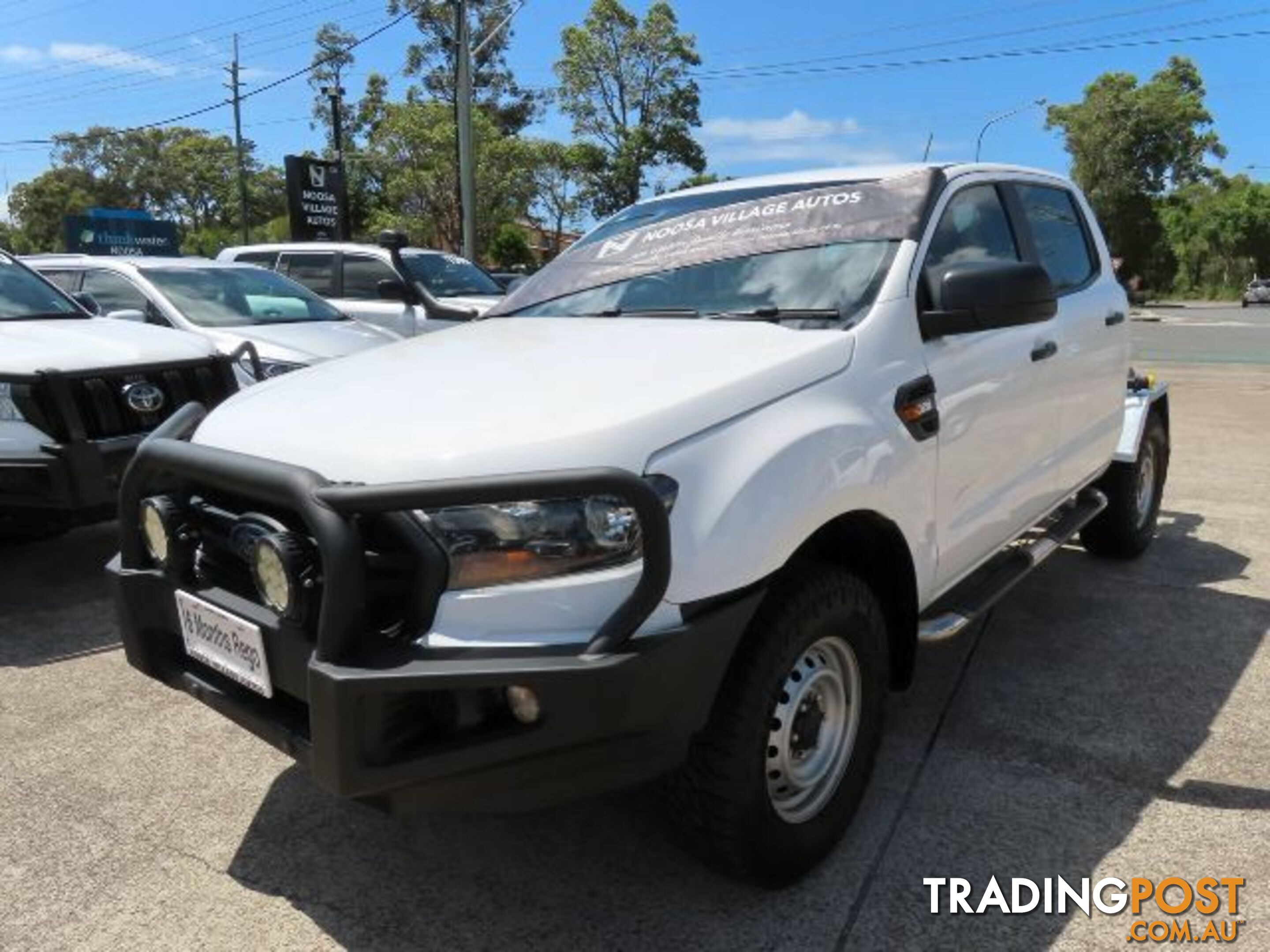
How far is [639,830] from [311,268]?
920cm

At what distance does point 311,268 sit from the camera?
1079 centimetres

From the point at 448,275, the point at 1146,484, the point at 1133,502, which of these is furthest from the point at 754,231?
the point at 448,275

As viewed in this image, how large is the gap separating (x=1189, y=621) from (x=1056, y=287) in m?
1.54

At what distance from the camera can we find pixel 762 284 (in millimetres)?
3074

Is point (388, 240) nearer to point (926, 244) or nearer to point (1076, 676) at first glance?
point (926, 244)

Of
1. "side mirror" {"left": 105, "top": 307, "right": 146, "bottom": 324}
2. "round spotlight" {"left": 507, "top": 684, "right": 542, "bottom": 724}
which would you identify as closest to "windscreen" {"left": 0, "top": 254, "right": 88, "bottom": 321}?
"side mirror" {"left": 105, "top": 307, "right": 146, "bottom": 324}

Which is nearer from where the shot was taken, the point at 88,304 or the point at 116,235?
the point at 88,304

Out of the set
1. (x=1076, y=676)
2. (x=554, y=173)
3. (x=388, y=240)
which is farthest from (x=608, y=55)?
(x=1076, y=676)

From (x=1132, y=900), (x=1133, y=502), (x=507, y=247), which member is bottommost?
(x=1132, y=900)

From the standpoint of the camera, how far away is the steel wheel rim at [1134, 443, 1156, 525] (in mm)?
5141

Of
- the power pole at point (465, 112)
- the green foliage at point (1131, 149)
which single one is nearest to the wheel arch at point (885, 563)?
the power pole at point (465, 112)

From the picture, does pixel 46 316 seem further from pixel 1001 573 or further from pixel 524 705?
pixel 1001 573

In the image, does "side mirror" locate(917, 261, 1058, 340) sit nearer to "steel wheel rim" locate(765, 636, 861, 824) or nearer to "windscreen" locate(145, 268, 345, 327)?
"steel wheel rim" locate(765, 636, 861, 824)

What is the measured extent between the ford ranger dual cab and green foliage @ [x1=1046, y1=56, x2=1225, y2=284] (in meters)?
52.2
